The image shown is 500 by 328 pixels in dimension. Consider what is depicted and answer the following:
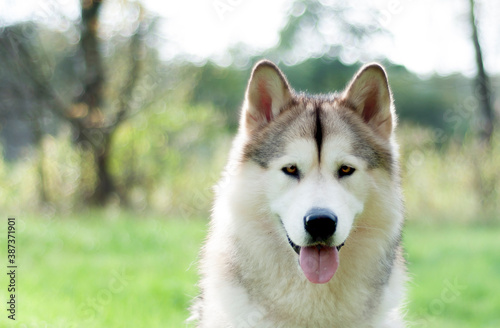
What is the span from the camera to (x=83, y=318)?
16.3ft

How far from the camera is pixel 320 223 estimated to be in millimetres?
2656

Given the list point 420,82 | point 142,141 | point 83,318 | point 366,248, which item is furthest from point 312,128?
point 420,82

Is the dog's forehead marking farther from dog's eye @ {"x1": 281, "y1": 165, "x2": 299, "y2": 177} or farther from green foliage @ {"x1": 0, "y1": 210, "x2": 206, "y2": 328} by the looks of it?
green foliage @ {"x1": 0, "y1": 210, "x2": 206, "y2": 328}

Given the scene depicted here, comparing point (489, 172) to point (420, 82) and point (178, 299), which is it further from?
point (178, 299)

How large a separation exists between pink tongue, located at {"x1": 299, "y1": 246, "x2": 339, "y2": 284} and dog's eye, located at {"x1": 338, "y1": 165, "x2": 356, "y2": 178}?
47 centimetres

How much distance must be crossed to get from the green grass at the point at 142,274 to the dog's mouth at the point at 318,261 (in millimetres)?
1097

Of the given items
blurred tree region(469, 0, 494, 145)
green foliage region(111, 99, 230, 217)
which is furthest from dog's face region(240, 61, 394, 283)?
blurred tree region(469, 0, 494, 145)

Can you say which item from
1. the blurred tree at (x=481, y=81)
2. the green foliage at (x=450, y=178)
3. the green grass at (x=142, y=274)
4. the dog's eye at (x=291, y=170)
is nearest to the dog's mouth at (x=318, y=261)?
the dog's eye at (x=291, y=170)

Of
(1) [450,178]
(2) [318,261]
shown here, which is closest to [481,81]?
(1) [450,178]

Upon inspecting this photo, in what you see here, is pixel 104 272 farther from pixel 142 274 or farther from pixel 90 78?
pixel 90 78

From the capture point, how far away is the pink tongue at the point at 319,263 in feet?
9.14

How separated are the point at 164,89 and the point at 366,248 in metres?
12.2

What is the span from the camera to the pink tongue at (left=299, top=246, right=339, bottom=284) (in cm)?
279

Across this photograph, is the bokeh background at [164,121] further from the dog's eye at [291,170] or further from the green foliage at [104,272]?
the dog's eye at [291,170]
